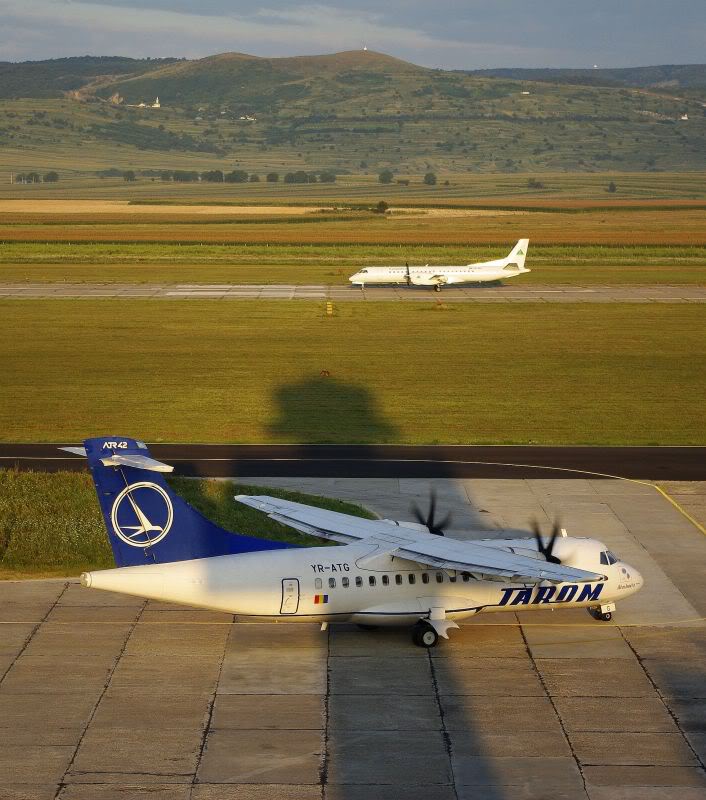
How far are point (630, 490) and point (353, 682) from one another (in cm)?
2313

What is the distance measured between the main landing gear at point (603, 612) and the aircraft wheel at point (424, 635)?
554 centimetres

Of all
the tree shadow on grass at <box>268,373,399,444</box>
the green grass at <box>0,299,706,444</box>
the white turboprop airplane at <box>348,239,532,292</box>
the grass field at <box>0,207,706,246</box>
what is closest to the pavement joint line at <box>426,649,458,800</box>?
the tree shadow on grass at <box>268,373,399,444</box>

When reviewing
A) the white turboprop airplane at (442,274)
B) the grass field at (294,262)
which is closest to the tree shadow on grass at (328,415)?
the white turboprop airplane at (442,274)

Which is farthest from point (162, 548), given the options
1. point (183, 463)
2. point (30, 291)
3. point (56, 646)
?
point (30, 291)

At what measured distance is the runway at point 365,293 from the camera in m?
109

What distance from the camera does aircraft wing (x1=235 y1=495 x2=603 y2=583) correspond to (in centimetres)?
2967

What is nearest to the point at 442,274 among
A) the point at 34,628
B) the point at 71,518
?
the point at 71,518

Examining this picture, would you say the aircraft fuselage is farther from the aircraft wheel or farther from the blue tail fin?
the blue tail fin

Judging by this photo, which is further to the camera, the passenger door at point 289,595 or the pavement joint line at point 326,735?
the passenger door at point 289,595

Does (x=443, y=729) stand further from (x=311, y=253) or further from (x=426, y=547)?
(x=311, y=253)

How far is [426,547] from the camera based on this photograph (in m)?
31.5

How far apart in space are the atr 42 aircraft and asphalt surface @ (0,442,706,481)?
18274 mm

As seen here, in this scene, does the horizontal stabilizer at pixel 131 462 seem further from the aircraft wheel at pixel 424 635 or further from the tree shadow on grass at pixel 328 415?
the tree shadow on grass at pixel 328 415

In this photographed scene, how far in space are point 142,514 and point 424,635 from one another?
888 centimetres
